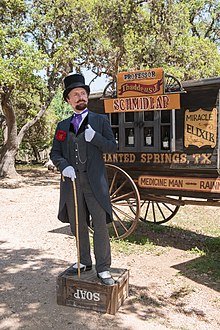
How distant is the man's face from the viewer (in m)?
3.91

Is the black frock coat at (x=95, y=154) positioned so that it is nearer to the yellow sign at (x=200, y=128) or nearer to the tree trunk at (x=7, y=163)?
the yellow sign at (x=200, y=128)

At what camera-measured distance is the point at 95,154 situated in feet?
13.0

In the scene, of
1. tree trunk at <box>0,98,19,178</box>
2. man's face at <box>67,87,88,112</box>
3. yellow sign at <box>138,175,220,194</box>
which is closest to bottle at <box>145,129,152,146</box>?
yellow sign at <box>138,175,220,194</box>

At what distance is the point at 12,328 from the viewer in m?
3.58

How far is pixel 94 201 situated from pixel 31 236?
11.6 feet

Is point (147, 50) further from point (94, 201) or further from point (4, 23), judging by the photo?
point (94, 201)

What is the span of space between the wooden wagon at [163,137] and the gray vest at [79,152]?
8.36 feet

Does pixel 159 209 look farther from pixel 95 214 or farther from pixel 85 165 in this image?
pixel 85 165

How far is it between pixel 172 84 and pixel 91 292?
373cm

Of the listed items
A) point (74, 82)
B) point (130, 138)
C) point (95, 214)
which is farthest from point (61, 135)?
point (130, 138)

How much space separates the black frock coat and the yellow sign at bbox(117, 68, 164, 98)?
8.00 feet

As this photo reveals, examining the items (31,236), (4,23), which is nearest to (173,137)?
(31,236)

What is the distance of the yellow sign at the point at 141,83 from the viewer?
20.2ft

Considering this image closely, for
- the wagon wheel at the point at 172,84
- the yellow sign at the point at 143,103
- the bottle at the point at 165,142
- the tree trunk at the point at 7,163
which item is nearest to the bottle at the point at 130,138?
the yellow sign at the point at 143,103
